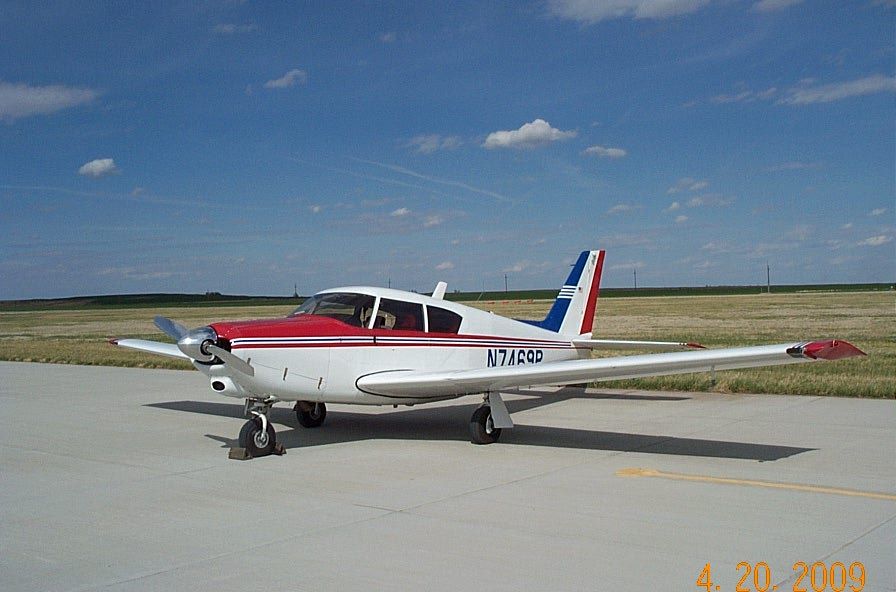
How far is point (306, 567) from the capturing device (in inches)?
210

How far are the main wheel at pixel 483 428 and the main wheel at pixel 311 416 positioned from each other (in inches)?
106

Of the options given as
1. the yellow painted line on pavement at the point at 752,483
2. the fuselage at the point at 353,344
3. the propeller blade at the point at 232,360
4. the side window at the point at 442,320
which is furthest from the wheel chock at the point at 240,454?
the yellow painted line on pavement at the point at 752,483

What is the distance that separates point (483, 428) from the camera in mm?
10195

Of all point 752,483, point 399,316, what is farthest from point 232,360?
point 752,483

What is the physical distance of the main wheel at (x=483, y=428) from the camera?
10.2 m

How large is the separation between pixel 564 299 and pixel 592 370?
4.79m

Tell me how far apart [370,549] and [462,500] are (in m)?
1.58

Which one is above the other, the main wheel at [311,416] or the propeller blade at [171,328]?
the propeller blade at [171,328]

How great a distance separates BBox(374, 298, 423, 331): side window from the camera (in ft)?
34.4

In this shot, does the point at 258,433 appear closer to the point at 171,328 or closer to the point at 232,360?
the point at 232,360

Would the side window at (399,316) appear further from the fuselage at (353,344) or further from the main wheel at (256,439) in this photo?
the main wheel at (256,439)

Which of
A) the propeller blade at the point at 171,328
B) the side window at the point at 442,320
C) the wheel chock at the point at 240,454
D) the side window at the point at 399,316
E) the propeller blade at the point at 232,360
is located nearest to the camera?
the propeller blade at the point at 232,360

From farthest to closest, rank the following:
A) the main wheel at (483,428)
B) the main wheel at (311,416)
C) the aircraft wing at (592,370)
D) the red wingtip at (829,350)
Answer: the main wheel at (311,416) < the main wheel at (483,428) < the aircraft wing at (592,370) < the red wingtip at (829,350)

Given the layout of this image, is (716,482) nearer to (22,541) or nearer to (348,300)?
(348,300)
